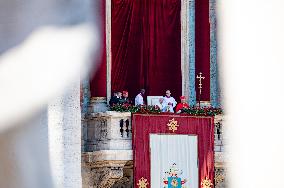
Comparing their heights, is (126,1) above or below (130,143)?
above

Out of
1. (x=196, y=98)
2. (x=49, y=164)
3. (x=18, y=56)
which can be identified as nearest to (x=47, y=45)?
(x=18, y=56)

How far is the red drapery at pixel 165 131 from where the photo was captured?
25.3m

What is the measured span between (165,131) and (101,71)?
1.95 meters

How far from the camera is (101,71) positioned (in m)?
26.0

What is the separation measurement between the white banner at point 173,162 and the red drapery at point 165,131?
0.13 meters

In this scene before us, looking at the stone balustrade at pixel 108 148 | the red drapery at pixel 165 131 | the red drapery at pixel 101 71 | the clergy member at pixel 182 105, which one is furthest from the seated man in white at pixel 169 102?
the red drapery at pixel 101 71

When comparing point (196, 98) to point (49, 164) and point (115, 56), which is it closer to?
point (115, 56)

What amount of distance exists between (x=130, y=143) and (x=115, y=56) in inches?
92.9

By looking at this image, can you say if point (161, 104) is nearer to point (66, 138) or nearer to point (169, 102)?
point (169, 102)

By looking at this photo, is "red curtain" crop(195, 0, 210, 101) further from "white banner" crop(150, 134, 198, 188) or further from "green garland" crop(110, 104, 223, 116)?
"white banner" crop(150, 134, 198, 188)

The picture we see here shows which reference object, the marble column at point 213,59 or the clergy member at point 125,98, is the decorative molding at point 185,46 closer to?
the marble column at point 213,59

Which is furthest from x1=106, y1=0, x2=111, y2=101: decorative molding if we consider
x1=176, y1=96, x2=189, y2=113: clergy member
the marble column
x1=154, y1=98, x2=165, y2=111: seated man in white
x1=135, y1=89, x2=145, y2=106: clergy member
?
the marble column

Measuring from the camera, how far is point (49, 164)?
78.6 feet

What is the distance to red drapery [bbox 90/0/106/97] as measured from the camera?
85.1ft
